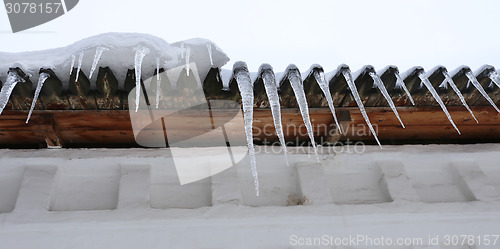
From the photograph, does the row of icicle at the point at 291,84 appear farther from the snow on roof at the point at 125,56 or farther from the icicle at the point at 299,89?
the snow on roof at the point at 125,56

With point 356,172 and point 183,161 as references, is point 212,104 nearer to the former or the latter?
point 183,161

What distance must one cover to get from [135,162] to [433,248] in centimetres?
185

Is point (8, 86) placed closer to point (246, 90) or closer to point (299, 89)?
point (246, 90)

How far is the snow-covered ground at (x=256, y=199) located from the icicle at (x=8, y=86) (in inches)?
21.8

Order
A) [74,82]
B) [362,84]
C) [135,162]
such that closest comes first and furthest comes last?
[74,82] < [362,84] < [135,162]

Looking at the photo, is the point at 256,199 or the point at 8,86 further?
the point at 256,199

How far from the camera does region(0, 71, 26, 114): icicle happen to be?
2.31 m

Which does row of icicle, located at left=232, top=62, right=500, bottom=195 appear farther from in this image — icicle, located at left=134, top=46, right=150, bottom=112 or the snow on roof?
icicle, located at left=134, top=46, right=150, bottom=112

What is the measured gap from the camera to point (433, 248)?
2613mm

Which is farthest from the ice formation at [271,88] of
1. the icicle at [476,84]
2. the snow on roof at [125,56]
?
the icicle at [476,84]

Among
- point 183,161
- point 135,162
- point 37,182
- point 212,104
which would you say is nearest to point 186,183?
point 183,161

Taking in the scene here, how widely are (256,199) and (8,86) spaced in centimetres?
152

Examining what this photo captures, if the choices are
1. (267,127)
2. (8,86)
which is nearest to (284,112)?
(267,127)

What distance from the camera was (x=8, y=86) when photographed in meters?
2.32
